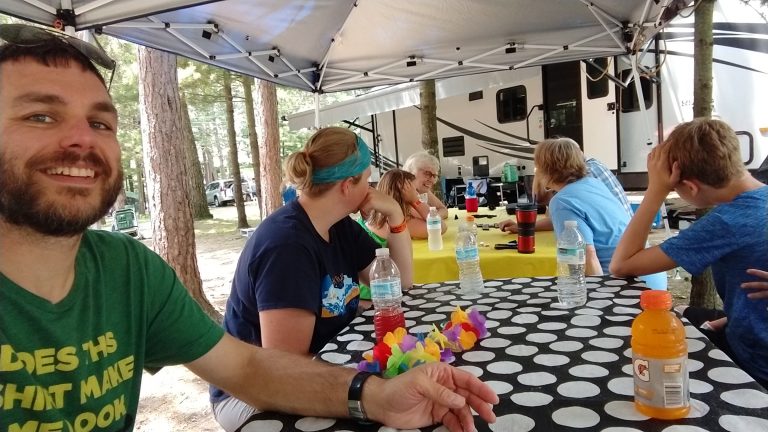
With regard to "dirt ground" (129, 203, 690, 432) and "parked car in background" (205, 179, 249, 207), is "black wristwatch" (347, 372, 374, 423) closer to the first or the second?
"dirt ground" (129, 203, 690, 432)

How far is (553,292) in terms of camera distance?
2.03 meters

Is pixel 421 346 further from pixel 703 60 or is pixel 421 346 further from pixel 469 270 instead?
pixel 703 60

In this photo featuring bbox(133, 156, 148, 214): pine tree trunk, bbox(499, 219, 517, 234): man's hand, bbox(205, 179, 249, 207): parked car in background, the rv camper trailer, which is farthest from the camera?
bbox(205, 179, 249, 207): parked car in background

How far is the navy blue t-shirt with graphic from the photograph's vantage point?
5.32ft

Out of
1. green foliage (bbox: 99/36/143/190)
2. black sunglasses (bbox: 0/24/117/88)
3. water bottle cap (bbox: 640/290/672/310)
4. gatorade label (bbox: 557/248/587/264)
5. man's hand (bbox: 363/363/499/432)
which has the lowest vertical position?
man's hand (bbox: 363/363/499/432)

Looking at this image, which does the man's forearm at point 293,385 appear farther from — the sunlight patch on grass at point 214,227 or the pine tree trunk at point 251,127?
the sunlight patch on grass at point 214,227

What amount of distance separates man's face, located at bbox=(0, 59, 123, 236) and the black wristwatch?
70 cm

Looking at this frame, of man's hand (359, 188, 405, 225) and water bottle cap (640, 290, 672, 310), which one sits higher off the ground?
man's hand (359, 188, 405, 225)

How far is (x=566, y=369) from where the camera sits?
1254 mm

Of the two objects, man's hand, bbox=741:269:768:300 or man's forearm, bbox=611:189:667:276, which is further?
man's forearm, bbox=611:189:667:276

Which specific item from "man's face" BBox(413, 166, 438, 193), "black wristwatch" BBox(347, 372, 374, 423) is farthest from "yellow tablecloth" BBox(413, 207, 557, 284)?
"black wristwatch" BBox(347, 372, 374, 423)

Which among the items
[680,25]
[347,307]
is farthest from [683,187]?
[680,25]

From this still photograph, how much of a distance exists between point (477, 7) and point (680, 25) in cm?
445

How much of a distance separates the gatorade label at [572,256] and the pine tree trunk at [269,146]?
6504mm
